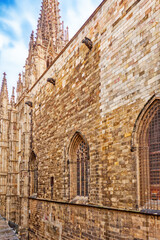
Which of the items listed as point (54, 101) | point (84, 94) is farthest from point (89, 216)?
point (54, 101)

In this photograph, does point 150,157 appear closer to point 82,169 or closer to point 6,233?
point 82,169

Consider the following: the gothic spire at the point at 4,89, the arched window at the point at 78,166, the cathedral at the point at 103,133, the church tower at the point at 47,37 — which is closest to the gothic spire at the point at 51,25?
the church tower at the point at 47,37

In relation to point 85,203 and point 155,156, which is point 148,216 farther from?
point 85,203

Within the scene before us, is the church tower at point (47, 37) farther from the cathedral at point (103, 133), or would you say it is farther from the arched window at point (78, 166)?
the arched window at point (78, 166)

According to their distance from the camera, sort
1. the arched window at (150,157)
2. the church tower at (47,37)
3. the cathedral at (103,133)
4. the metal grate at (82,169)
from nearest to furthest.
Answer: the arched window at (150,157)
the cathedral at (103,133)
the metal grate at (82,169)
the church tower at (47,37)

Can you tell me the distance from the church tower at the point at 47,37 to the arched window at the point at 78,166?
11132mm

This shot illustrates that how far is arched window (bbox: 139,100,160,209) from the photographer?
573 centimetres

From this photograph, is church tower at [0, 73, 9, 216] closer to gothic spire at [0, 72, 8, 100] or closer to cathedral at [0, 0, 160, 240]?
gothic spire at [0, 72, 8, 100]

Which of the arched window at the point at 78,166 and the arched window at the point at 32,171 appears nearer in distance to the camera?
the arched window at the point at 78,166

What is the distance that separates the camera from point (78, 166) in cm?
946

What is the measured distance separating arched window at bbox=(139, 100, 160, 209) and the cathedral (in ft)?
0.08

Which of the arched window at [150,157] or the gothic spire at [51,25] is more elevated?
the gothic spire at [51,25]

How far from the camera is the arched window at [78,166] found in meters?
8.93

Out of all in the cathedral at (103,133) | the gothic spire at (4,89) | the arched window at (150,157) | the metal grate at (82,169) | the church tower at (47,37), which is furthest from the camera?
the gothic spire at (4,89)
